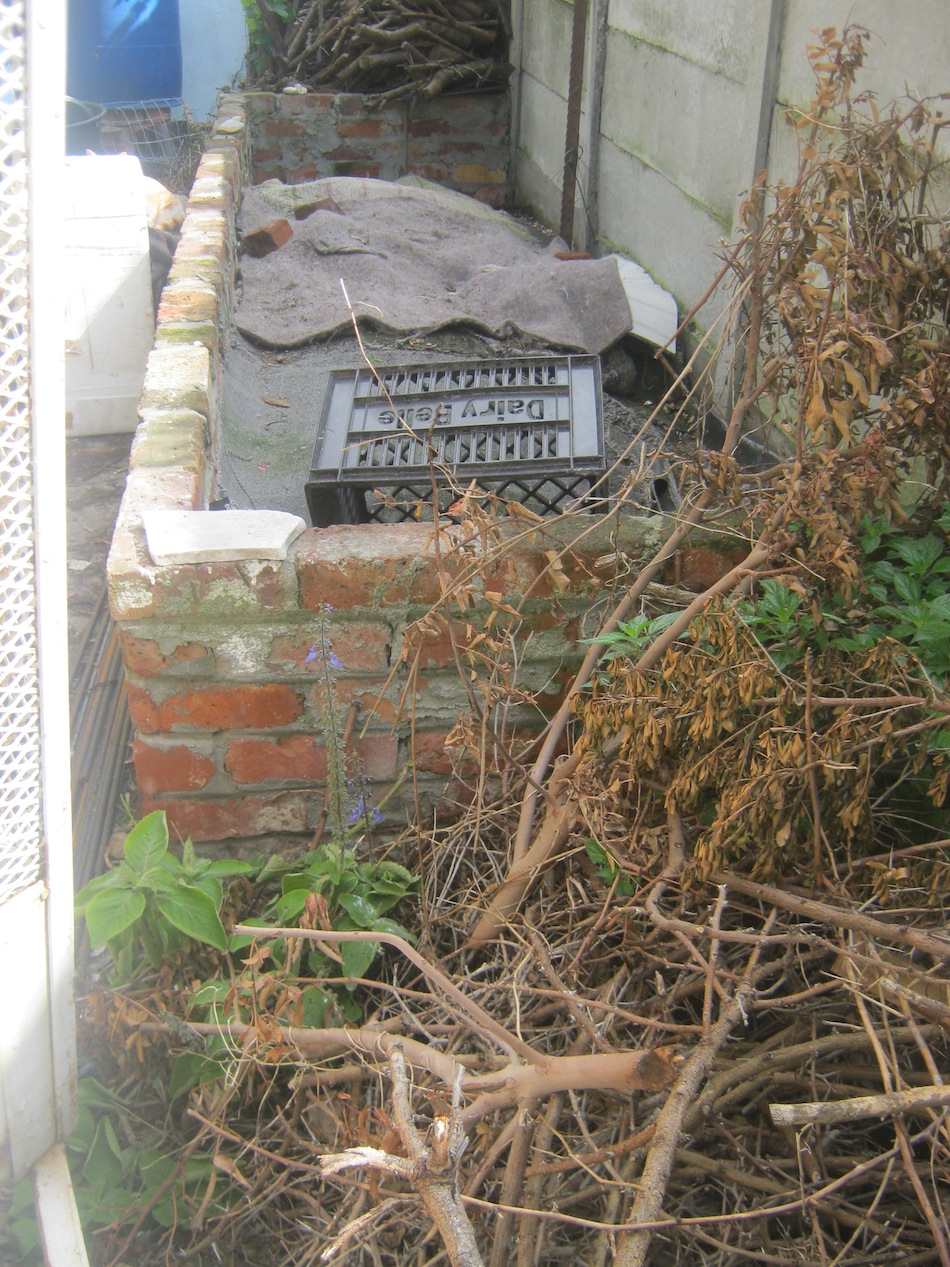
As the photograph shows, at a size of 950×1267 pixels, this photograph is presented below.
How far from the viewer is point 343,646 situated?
82.8 inches

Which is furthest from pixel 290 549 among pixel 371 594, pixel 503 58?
pixel 503 58

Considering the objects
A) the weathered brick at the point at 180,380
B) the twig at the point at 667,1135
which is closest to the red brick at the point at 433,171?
the weathered brick at the point at 180,380

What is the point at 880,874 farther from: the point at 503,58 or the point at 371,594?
the point at 503,58

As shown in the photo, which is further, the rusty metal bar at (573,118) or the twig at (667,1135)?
the rusty metal bar at (573,118)

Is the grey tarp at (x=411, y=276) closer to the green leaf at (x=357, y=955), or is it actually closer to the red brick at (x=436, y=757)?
the red brick at (x=436, y=757)

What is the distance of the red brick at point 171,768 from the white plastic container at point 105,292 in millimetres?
2480

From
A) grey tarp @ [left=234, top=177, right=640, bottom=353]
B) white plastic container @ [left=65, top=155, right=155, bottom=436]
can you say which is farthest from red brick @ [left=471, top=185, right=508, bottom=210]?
white plastic container @ [left=65, top=155, right=155, bottom=436]

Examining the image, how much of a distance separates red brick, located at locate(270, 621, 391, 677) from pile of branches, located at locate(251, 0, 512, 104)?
5760 millimetres

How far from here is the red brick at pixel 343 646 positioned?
2.08m

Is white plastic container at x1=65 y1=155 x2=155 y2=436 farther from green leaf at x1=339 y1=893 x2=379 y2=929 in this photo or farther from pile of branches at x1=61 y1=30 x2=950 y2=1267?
green leaf at x1=339 y1=893 x2=379 y2=929

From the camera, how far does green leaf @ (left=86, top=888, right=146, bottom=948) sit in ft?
5.91

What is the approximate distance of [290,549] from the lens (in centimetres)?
202

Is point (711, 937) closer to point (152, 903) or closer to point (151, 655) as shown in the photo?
point (152, 903)

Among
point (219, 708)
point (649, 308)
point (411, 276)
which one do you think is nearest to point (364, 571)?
point (219, 708)
